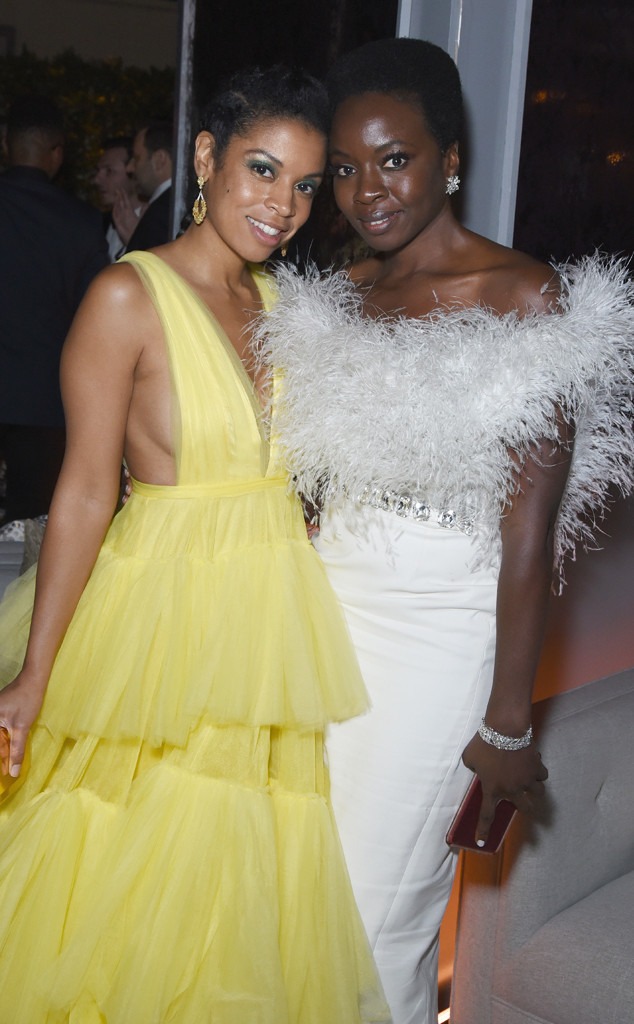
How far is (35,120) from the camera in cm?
405

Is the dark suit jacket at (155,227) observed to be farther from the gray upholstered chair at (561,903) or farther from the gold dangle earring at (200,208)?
the gray upholstered chair at (561,903)

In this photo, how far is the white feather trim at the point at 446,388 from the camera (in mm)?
1509

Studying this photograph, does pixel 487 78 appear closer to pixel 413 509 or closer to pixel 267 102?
pixel 267 102

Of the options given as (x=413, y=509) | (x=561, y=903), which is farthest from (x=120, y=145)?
(x=561, y=903)

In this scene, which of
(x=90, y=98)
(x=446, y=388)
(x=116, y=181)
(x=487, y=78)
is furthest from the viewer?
(x=90, y=98)

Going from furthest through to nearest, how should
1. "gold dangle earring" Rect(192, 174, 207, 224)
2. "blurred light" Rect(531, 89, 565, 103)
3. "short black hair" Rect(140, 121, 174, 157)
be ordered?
"short black hair" Rect(140, 121, 174, 157), "blurred light" Rect(531, 89, 565, 103), "gold dangle earring" Rect(192, 174, 207, 224)

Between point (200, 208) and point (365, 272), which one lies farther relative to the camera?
point (365, 272)

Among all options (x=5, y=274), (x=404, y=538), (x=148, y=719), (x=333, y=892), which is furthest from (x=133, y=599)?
(x=5, y=274)

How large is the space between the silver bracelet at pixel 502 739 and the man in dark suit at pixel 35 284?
8.21 feet

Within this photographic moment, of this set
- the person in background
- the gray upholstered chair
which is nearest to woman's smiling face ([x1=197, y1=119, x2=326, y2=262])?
the gray upholstered chair

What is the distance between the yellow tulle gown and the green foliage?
5.88 m

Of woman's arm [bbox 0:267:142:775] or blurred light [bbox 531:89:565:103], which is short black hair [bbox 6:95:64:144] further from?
woman's arm [bbox 0:267:142:775]

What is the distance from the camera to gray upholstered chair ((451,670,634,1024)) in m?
1.83

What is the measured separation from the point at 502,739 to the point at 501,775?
0.17 feet
